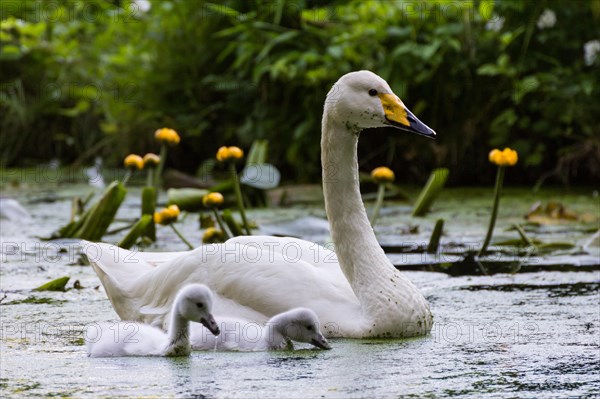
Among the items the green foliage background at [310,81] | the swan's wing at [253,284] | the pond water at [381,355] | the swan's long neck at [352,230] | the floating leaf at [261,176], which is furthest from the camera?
the green foliage background at [310,81]

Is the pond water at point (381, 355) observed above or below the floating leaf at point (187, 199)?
below

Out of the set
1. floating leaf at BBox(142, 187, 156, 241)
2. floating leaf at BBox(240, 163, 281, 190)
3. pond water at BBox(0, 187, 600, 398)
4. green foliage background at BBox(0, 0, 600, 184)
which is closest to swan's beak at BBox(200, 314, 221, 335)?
pond water at BBox(0, 187, 600, 398)

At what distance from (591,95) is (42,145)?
619 centimetres

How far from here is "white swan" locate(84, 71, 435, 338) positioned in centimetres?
434

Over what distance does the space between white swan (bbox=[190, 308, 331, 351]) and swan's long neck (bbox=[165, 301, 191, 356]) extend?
159 mm

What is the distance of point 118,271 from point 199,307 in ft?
2.82

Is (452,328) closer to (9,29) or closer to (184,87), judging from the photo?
(184,87)

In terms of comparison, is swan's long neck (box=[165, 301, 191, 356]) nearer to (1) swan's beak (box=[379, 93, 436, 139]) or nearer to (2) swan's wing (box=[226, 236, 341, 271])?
(2) swan's wing (box=[226, 236, 341, 271])

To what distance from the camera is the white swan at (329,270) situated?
14.2ft

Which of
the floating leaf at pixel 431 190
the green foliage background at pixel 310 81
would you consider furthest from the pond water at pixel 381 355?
the green foliage background at pixel 310 81

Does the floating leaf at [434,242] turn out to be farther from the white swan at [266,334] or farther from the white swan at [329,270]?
the white swan at [266,334]

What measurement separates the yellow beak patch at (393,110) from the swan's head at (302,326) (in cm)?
84

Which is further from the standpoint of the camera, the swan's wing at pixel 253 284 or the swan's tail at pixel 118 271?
the swan's tail at pixel 118 271

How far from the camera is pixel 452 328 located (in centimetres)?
457
